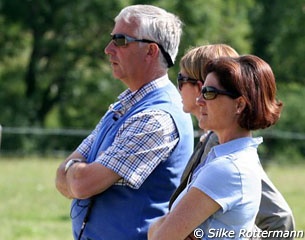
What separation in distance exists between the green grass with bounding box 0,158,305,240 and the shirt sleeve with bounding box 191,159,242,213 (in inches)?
233

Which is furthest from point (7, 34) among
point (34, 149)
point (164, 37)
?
point (164, 37)

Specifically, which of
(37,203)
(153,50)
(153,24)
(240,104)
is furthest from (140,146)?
(37,203)

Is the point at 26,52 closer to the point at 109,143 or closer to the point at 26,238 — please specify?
the point at 26,238

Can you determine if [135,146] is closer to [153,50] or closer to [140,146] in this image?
[140,146]

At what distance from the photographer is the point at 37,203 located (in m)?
11.7

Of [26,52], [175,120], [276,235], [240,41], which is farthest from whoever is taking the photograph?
[26,52]

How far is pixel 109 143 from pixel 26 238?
5082mm

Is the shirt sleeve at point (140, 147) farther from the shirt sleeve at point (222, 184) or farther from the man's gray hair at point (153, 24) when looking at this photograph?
the shirt sleeve at point (222, 184)

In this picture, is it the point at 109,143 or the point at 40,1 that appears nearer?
the point at 109,143

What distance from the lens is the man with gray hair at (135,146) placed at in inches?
140

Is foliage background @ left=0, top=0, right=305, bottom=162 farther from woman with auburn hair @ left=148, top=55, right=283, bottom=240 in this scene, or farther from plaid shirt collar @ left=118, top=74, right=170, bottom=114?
woman with auburn hair @ left=148, top=55, right=283, bottom=240

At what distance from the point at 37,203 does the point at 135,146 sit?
→ 8.35m

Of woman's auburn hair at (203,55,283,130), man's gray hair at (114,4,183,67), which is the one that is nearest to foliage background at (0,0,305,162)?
man's gray hair at (114,4,183,67)

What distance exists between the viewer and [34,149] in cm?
2539
